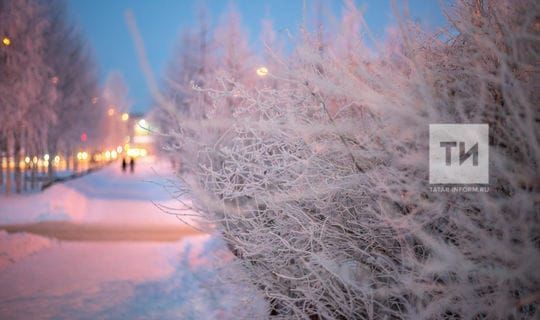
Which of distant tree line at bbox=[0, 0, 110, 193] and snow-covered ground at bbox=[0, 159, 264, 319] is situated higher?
distant tree line at bbox=[0, 0, 110, 193]

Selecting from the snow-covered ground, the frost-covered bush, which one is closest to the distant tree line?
the snow-covered ground

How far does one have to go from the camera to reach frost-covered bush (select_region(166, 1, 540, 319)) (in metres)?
2.22

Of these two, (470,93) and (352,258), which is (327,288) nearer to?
(352,258)

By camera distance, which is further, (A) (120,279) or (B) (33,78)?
(B) (33,78)

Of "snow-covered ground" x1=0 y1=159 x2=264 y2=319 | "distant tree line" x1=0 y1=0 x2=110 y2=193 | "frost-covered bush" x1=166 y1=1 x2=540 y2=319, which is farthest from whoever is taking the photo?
"distant tree line" x1=0 y1=0 x2=110 y2=193

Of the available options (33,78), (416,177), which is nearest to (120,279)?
(416,177)

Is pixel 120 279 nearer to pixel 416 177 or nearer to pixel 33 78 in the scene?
pixel 416 177

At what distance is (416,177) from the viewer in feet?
8.38

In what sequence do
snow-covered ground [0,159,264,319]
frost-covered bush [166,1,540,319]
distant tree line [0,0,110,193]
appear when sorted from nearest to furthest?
frost-covered bush [166,1,540,319] → snow-covered ground [0,159,264,319] → distant tree line [0,0,110,193]

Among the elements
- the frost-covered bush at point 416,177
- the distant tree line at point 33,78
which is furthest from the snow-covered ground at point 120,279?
the distant tree line at point 33,78

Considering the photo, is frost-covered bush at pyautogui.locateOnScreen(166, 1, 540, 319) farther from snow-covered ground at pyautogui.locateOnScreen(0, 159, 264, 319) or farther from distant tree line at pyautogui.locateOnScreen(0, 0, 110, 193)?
distant tree line at pyautogui.locateOnScreen(0, 0, 110, 193)

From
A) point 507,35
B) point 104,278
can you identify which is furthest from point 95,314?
point 507,35

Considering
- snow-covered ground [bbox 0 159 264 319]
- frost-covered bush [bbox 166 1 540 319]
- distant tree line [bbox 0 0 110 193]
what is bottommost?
snow-covered ground [bbox 0 159 264 319]

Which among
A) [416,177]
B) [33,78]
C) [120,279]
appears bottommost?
[120,279]
